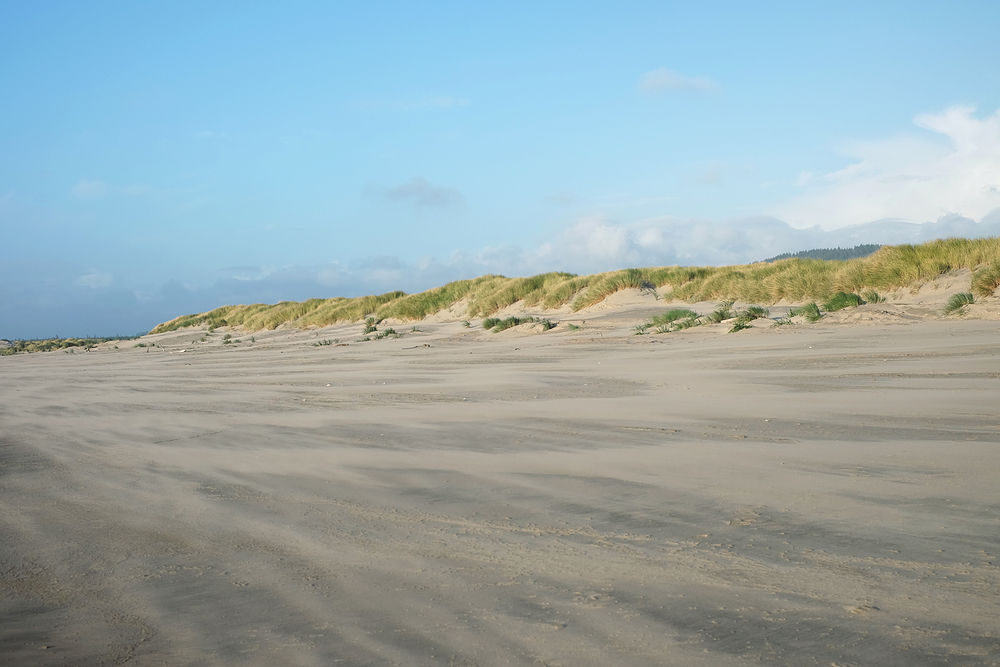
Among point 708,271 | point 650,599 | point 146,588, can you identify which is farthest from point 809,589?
point 708,271

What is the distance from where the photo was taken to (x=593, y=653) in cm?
165

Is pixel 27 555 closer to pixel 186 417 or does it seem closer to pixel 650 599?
pixel 650 599

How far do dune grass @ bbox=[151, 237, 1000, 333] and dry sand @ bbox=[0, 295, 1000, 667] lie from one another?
24.1 ft

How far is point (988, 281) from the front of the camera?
10289 millimetres

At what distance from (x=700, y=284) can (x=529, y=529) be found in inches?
632

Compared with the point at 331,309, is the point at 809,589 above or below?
below

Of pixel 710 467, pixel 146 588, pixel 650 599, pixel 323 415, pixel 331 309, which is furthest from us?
pixel 331 309

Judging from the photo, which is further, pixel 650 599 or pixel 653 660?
pixel 650 599

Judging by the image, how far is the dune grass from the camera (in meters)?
12.1

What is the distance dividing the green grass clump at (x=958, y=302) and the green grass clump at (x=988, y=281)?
33cm

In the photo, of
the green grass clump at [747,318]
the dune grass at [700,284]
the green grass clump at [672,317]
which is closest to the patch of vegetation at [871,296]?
the dune grass at [700,284]

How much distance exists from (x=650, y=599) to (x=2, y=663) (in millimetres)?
1694

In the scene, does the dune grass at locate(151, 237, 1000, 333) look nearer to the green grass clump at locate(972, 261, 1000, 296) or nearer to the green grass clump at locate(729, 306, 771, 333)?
the green grass clump at locate(972, 261, 1000, 296)

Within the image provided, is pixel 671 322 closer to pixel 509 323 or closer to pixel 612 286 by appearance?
pixel 509 323
